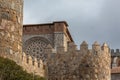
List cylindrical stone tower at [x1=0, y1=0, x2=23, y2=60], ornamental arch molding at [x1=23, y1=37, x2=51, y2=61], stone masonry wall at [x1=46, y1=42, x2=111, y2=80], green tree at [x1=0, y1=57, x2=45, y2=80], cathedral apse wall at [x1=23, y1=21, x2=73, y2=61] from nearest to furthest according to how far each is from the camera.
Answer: green tree at [x1=0, y1=57, x2=45, y2=80] → cylindrical stone tower at [x1=0, y1=0, x2=23, y2=60] → stone masonry wall at [x1=46, y1=42, x2=111, y2=80] → ornamental arch molding at [x1=23, y1=37, x2=51, y2=61] → cathedral apse wall at [x1=23, y1=21, x2=73, y2=61]

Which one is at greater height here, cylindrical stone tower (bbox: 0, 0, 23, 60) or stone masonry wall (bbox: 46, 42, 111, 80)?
cylindrical stone tower (bbox: 0, 0, 23, 60)

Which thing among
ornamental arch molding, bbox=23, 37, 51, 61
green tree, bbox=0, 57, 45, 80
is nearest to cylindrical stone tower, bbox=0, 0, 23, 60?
green tree, bbox=0, 57, 45, 80

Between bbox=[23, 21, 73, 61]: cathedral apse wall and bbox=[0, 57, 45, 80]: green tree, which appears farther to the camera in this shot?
bbox=[23, 21, 73, 61]: cathedral apse wall

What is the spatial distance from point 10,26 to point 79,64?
8785mm

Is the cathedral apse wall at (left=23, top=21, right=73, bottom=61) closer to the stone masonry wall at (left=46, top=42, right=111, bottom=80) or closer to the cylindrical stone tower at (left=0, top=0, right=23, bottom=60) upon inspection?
the stone masonry wall at (left=46, top=42, right=111, bottom=80)

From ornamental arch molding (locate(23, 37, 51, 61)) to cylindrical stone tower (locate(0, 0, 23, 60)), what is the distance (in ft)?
50.6

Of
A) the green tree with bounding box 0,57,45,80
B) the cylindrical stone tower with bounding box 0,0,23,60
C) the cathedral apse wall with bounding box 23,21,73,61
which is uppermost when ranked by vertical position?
the cathedral apse wall with bounding box 23,21,73,61

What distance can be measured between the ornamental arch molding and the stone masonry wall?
697cm

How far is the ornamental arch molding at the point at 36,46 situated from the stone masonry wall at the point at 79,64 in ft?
22.9

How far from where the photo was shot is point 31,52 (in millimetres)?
28234

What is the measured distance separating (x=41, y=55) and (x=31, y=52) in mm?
879

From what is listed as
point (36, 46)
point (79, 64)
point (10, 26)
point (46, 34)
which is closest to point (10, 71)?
point (10, 26)

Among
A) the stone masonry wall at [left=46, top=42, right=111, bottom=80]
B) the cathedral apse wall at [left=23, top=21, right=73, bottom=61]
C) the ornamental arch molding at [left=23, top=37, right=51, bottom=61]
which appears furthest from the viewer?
the cathedral apse wall at [left=23, top=21, right=73, bottom=61]

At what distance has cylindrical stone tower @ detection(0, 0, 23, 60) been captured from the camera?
11.3 m
